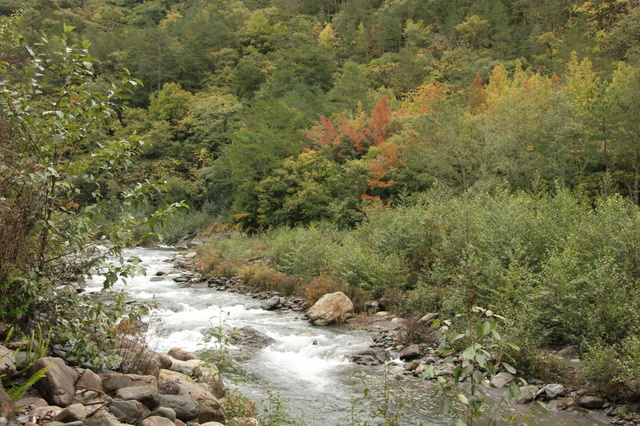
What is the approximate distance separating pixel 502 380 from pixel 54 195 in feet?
29.0

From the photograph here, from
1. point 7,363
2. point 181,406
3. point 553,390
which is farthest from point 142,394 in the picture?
point 553,390

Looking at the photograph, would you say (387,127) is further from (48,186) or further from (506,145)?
(48,186)

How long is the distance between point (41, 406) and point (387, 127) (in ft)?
87.5

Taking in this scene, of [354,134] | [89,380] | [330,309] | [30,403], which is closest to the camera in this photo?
[30,403]

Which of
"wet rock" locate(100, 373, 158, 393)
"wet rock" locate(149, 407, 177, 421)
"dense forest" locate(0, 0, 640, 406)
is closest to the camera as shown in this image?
"wet rock" locate(149, 407, 177, 421)

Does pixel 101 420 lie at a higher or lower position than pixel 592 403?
higher

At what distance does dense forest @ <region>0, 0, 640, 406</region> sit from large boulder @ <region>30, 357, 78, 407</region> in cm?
191

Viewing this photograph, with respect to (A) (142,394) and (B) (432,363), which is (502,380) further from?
(A) (142,394)

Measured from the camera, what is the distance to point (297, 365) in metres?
11.2

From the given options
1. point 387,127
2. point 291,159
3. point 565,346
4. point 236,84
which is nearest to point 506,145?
point 387,127

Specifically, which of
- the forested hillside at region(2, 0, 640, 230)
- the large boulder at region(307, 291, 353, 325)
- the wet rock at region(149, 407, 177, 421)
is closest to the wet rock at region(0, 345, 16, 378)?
the wet rock at region(149, 407, 177, 421)

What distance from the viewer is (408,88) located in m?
47.6

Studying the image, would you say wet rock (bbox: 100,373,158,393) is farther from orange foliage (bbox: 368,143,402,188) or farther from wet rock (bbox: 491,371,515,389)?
orange foliage (bbox: 368,143,402,188)

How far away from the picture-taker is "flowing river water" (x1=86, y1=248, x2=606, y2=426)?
8078 mm
